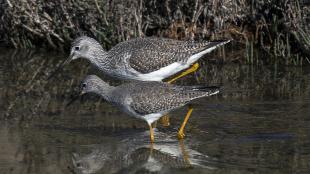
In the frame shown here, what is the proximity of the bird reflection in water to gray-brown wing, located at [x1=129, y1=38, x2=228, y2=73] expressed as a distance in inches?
52.9

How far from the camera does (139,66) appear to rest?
29.4 feet

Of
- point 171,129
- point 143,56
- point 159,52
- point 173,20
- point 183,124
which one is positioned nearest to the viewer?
point 183,124

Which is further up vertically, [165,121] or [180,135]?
[165,121]

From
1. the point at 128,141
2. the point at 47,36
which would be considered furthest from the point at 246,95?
the point at 47,36

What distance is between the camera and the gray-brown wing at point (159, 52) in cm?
898

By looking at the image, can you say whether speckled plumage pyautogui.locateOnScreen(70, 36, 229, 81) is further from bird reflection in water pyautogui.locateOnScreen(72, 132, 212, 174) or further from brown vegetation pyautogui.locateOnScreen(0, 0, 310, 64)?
brown vegetation pyautogui.locateOnScreen(0, 0, 310, 64)

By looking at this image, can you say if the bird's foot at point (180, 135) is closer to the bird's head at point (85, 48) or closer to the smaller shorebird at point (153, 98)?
the smaller shorebird at point (153, 98)

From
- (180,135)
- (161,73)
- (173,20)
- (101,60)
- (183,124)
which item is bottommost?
(180,135)

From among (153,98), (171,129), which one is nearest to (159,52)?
(171,129)

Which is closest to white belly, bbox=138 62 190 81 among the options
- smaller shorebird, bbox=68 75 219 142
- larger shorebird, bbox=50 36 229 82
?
larger shorebird, bbox=50 36 229 82

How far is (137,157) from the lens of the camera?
731cm

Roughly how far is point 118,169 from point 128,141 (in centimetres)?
94

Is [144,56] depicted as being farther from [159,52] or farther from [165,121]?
[165,121]

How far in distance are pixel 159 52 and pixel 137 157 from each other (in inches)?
83.4
